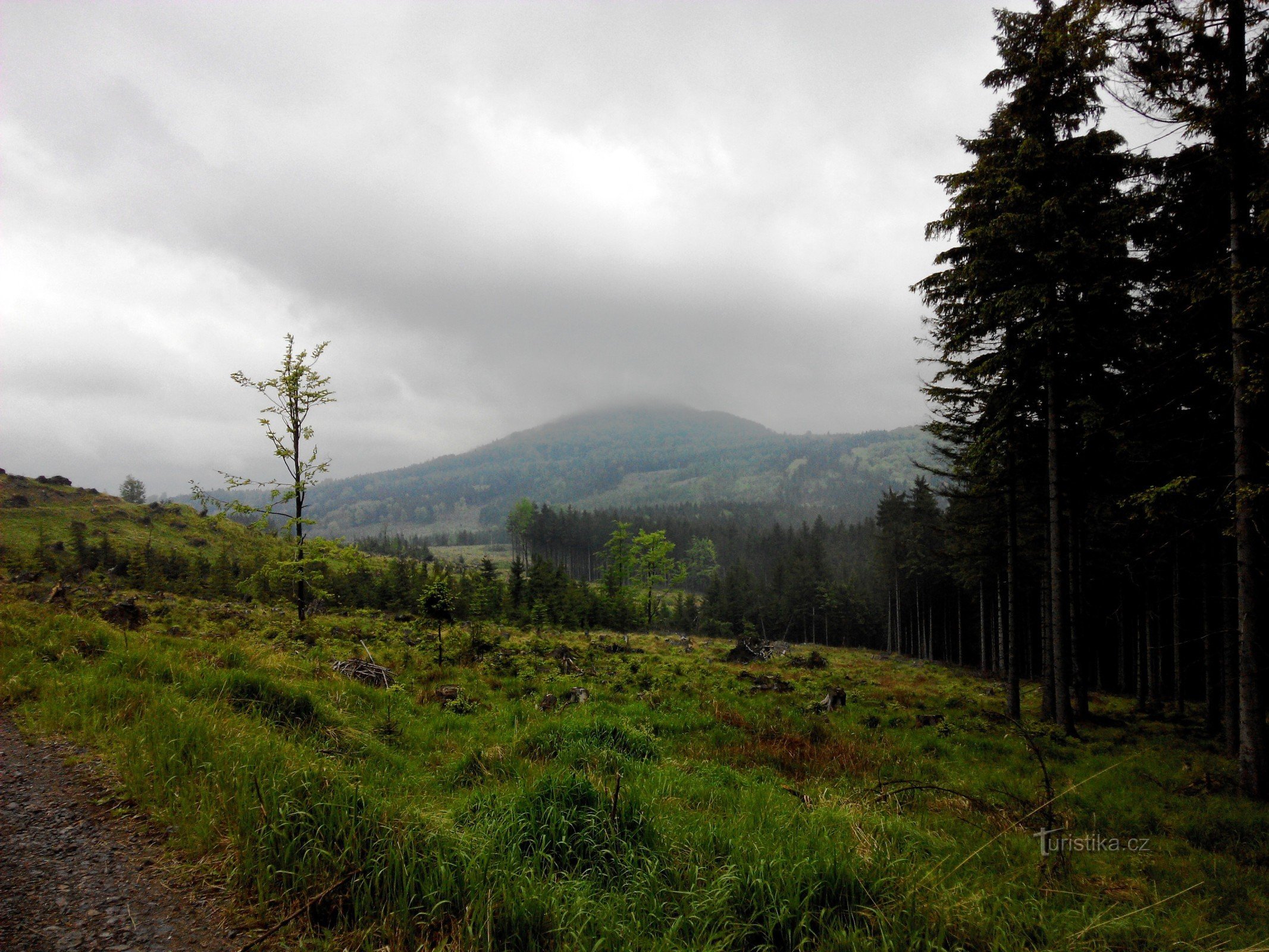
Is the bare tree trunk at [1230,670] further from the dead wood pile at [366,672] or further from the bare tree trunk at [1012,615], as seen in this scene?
the dead wood pile at [366,672]

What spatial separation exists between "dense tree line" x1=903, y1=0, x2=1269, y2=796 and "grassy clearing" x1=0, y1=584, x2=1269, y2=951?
448cm

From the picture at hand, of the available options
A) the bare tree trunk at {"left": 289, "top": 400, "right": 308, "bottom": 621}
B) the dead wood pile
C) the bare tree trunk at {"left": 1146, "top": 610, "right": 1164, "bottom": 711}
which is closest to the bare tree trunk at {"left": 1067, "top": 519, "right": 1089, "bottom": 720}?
the bare tree trunk at {"left": 1146, "top": 610, "right": 1164, "bottom": 711}

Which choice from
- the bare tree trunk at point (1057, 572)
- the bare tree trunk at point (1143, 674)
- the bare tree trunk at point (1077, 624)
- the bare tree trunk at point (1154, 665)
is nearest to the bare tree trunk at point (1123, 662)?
the bare tree trunk at point (1154, 665)

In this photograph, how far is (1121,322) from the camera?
12.5 metres

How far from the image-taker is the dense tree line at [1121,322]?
27.9 feet

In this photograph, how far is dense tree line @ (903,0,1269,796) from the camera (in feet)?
27.9

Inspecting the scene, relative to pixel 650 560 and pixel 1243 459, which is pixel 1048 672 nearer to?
pixel 1243 459

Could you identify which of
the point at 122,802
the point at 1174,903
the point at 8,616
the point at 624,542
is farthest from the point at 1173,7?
the point at 624,542

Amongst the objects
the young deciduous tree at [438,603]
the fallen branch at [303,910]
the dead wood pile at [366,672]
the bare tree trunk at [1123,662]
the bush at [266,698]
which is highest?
the fallen branch at [303,910]

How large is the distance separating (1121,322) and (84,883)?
1967cm

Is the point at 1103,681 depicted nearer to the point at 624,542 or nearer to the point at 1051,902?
the point at 624,542

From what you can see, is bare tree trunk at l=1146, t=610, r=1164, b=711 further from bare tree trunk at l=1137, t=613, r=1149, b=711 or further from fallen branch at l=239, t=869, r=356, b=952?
fallen branch at l=239, t=869, r=356, b=952

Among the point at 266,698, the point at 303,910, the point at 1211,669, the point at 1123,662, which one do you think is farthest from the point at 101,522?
the point at 1123,662

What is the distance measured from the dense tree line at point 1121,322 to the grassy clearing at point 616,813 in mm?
4483
